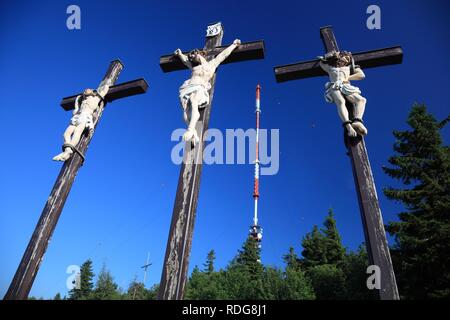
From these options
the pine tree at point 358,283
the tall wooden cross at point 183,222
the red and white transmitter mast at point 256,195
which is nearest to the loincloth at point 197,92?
the tall wooden cross at point 183,222

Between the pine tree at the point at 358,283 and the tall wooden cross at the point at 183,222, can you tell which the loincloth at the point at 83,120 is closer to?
the tall wooden cross at the point at 183,222

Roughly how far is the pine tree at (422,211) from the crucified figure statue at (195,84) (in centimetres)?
1458

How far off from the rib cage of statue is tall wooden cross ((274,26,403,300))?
134 millimetres

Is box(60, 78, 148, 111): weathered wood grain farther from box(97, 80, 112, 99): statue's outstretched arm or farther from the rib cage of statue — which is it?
the rib cage of statue

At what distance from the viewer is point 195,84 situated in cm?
463

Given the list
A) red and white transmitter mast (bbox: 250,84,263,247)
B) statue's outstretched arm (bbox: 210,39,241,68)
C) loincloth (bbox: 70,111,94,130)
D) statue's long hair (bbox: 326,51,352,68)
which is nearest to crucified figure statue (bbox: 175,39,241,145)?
statue's outstretched arm (bbox: 210,39,241,68)

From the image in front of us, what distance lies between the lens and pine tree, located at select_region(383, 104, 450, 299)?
15.1 meters

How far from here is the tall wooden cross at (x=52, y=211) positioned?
12.8ft

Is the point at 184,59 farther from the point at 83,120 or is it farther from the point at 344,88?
the point at 344,88

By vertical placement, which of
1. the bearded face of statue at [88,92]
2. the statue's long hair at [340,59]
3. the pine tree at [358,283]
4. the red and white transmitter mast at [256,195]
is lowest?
the statue's long hair at [340,59]

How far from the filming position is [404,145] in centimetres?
1880

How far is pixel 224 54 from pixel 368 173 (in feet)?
9.56
